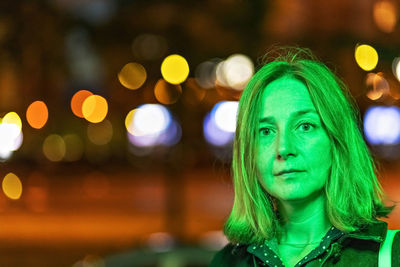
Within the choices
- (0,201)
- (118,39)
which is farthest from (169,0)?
(0,201)

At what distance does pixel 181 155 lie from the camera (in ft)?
39.9

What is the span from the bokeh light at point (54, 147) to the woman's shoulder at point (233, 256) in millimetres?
38044

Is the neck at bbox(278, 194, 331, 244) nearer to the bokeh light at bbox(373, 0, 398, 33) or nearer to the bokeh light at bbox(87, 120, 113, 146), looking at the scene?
the bokeh light at bbox(373, 0, 398, 33)

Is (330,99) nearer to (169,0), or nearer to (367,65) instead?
(367,65)

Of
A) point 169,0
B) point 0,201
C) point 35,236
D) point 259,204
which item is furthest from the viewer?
point 0,201

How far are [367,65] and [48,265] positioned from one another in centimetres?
676

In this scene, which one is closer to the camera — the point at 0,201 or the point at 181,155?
the point at 181,155

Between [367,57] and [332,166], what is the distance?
520 centimetres

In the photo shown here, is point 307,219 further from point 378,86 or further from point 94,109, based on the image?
point 94,109

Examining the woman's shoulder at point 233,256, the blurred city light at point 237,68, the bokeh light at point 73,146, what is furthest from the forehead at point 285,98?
the bokeh light at point 73,146

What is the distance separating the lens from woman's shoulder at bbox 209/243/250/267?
2549 mm

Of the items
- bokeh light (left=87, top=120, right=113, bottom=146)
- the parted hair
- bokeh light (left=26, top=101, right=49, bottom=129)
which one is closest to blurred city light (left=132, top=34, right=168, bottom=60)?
bokeh light (left=26, top=101, right=49, bottom=129)

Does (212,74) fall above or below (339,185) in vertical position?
above

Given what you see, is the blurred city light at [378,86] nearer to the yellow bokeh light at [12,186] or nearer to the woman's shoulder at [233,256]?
the woman's shoulder at [233,256]
